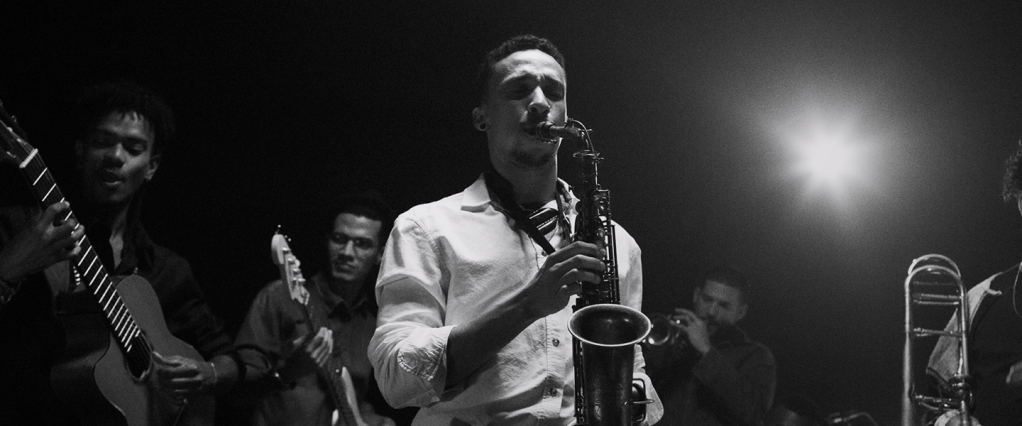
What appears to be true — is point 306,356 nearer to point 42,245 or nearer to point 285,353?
point 285,353

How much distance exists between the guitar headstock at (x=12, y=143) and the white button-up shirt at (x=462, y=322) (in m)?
1.41

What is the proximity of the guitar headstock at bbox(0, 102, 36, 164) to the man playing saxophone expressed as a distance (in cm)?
140

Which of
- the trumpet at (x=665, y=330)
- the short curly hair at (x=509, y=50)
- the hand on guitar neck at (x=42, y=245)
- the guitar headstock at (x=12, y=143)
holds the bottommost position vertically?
the trumpet at (x=665, y=330)

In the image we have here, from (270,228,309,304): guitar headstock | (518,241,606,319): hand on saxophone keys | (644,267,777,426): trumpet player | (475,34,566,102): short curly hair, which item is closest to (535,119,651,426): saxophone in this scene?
(518,241,606,319): hand on saxophone keys

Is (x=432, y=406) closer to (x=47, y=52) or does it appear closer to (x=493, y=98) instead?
(x=493, y=98)

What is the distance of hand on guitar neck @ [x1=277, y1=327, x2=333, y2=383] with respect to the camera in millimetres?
4270

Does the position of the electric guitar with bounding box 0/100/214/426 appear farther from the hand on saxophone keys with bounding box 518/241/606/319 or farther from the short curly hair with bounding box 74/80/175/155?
the hand on saxophone keys with bounding box 518/241/606/319

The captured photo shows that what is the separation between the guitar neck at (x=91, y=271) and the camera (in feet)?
9.40

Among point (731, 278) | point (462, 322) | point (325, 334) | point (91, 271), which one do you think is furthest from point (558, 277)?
point (731, 278)

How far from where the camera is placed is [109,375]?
3045mm

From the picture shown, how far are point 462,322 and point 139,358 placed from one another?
65.2 inches

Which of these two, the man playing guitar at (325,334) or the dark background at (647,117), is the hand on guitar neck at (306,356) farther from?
the dark background at (647,117)

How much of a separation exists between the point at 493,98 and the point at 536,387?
82cm

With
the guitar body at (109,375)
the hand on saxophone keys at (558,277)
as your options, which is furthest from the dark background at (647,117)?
the hand on saxophone keys at (558,277)
